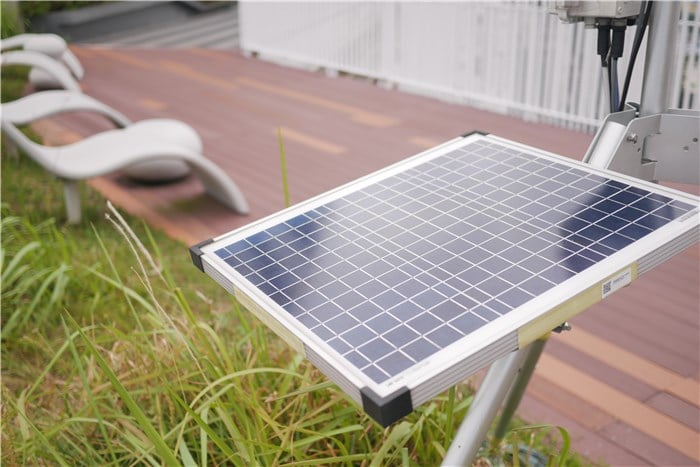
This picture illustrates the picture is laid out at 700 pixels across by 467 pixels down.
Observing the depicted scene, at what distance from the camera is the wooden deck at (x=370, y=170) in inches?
92.3

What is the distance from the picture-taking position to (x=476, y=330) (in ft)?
3.06

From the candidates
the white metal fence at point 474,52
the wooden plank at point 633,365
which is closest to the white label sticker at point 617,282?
the wooden plank at point 633,365

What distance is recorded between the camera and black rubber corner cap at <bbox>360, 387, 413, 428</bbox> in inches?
31.7

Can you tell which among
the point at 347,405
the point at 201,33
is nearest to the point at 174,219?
the point at 347,405

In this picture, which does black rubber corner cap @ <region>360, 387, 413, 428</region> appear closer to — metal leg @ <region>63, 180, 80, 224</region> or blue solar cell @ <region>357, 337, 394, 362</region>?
blue solar cell @ <region>357, 337, 394, 362</region>

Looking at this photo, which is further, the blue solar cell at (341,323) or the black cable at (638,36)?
the black cable at (638,36)

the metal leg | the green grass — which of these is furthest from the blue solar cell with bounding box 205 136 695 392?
the metal leg

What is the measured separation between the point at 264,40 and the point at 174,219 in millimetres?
4504

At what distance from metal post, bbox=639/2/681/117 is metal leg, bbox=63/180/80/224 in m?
3.09

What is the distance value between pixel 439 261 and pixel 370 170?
3574 mm

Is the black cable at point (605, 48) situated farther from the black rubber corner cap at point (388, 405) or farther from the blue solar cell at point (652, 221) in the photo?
the black rubber corner cap at point (388, 405)

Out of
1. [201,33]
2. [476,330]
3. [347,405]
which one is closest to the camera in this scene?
[476,330]

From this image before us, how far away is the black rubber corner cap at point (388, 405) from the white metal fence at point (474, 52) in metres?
4.02

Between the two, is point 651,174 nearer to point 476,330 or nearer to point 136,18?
point 476,330
